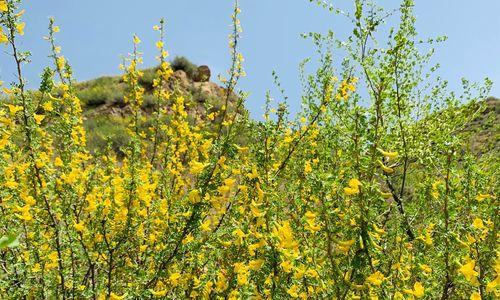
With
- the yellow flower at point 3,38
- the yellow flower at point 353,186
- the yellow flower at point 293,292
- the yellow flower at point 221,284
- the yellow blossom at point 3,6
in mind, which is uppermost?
the yellow blossom at point 3,6

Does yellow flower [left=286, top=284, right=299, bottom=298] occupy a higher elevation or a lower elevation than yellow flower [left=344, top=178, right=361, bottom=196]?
lower

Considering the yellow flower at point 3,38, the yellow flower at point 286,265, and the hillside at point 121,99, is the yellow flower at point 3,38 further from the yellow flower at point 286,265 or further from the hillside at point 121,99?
the hillside at point 121,99

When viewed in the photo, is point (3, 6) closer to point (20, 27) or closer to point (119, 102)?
point (20, 27)

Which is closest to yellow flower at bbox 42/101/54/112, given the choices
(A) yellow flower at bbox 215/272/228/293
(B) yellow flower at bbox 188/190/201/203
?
(B) yellow flower at bbox 188/190/201/203

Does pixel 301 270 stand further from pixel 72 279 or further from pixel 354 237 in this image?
pixel 72 279

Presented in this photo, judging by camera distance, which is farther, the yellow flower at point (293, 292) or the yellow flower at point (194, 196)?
the yellow flower at point (194, 196)

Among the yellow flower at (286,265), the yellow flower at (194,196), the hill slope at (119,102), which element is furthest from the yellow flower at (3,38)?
the hill slope at (119,102)

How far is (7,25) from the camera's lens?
10.9 feet

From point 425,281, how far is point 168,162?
381 cm

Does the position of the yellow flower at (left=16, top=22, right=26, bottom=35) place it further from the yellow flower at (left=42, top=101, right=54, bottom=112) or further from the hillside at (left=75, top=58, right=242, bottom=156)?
the hillside at (left=75, top=58, right=242, bottom=156)

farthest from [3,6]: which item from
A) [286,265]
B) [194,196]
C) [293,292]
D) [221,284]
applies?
[293,292]

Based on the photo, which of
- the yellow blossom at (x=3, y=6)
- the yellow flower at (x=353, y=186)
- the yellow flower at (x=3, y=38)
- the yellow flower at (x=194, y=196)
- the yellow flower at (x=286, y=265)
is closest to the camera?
the yellow flower at (x=353, y=186)

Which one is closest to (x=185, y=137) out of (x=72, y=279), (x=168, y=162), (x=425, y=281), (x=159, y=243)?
(x=168, y=162)

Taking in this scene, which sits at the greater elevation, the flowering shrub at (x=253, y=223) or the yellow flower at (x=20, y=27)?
the yellow flower at (x=20, y=27)
